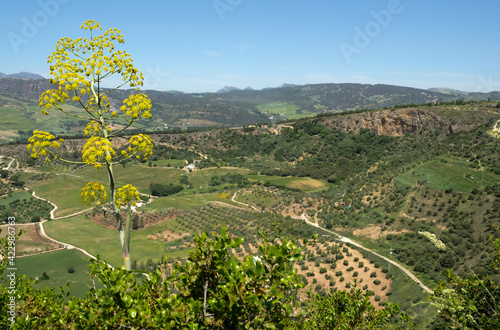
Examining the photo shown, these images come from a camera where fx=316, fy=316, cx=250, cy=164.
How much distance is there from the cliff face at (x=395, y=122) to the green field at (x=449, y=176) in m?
22.6

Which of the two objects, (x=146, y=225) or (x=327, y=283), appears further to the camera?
(x=146, y=225)

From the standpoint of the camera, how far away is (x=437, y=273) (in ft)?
98.1

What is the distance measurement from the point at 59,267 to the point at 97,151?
130ft

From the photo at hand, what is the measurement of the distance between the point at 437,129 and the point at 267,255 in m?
80.5

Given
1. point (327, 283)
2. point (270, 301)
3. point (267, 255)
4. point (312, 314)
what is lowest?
point (327, 283)

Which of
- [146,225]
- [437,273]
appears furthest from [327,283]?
[146,225]

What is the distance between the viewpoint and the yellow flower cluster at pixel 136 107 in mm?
5302

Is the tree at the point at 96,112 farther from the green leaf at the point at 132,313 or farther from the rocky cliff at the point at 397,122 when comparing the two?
the rocky cliff at the point at 397,122

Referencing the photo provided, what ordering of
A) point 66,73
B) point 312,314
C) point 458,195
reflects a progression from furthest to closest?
point 458,195
point 312,314
point 66,73

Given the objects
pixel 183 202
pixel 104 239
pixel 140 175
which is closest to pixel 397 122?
pixel 183 202

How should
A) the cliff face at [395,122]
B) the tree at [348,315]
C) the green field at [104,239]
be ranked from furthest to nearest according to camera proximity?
the cliff face at [395,122] → the green field at [104,239] → the tree at [348,315]

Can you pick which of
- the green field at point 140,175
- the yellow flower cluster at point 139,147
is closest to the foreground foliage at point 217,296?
the yellow flower cluster at point 139,147

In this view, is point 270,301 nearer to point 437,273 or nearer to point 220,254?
point 220,254

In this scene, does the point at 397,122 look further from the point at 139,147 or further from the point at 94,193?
the point at 94,193
